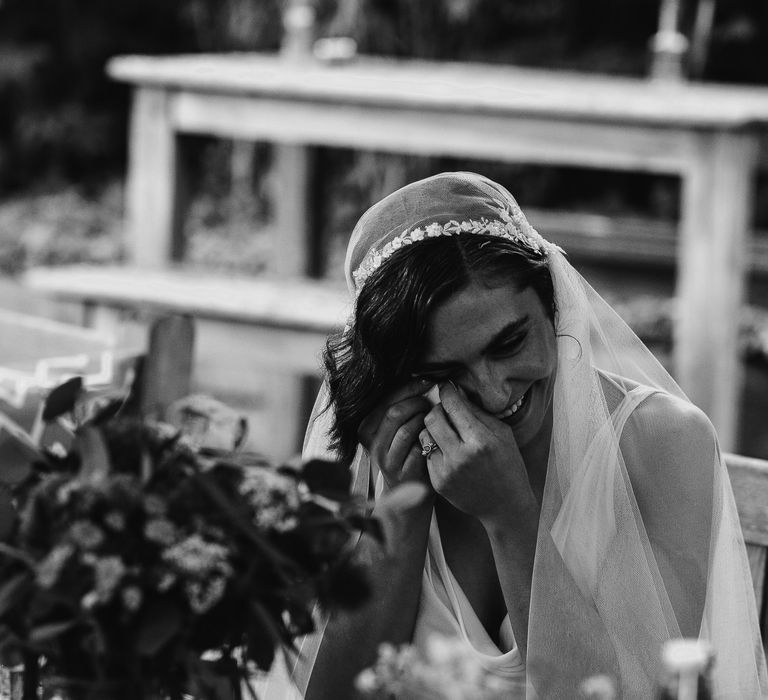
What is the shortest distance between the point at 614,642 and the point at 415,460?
0.40 metres

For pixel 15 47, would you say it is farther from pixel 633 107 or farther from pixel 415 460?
pixel 415 460

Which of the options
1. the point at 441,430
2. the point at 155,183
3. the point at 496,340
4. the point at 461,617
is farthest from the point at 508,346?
the point at 155,183

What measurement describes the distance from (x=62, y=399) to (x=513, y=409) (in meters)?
0.86

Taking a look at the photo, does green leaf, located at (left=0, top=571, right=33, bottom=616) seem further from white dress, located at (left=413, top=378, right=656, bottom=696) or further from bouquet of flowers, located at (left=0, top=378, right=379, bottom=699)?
white dress, located at (left=413, top=378, right=656, bottom=696)

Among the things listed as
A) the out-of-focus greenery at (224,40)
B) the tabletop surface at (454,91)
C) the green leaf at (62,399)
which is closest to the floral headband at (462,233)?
the green leaf at (62,399)

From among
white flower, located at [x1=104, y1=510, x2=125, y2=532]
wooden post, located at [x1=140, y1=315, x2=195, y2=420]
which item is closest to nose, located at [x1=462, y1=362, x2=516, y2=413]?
white flower, located at [x1=104, y1=510, x2=125, y2=532]

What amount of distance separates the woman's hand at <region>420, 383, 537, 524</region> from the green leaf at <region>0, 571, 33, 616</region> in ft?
2.66

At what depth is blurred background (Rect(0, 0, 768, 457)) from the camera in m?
9.51

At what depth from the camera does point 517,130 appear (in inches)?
168

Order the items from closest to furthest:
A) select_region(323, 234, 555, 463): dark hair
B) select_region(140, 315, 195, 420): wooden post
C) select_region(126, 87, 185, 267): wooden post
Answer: select_region(323, 234, 555, 463): dark hair → select_region(140, 315, 195, 420): wooden post → select_region(126, 87, 185, 267): wooden post

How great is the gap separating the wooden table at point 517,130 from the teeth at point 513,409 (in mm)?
2306

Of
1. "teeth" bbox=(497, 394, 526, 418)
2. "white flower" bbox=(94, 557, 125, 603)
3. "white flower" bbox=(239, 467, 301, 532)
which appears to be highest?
"white flower" bbox=(239, 467, 301, 532)

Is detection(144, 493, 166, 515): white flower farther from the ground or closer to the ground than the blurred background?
farther from the ground

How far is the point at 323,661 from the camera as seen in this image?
1928 millimetres
